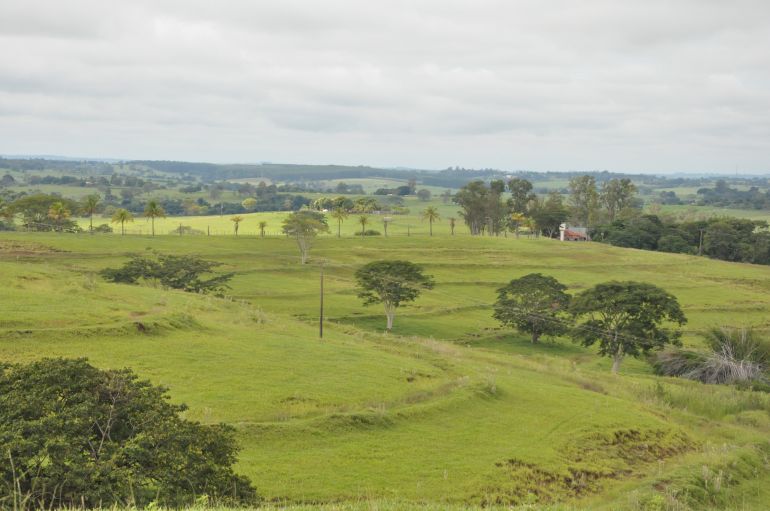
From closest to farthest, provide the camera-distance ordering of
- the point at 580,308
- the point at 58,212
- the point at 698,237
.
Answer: the point at 580,308, the point at 58,212, the point at 698,237

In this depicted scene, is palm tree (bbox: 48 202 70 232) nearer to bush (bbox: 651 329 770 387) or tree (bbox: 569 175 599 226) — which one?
bush (bbox: 651 329 770 387)

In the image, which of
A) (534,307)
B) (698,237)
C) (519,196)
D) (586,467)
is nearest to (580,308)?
(534,307)

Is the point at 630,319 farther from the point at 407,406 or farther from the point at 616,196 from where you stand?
the point at 616,196

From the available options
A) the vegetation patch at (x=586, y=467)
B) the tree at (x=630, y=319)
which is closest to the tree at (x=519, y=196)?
the tree at (x=630, y=319)

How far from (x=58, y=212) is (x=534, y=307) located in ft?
261

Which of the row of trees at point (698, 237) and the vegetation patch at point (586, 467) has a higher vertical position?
the row of trees at point (698, 237)

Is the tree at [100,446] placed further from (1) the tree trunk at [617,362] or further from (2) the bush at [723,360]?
(1) the tree trunk at [617,362]

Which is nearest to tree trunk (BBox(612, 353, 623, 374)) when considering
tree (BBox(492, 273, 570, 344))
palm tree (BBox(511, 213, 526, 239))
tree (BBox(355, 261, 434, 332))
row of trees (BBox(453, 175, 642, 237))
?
tree (BBox(492, 273, 570, 344))

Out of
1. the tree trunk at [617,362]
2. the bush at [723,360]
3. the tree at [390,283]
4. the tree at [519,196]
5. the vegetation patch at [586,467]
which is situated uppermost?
the tree at [519,196]

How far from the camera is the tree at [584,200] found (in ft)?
582

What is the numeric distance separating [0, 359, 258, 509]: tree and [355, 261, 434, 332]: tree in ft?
141

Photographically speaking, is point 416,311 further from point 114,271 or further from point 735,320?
point 735,320

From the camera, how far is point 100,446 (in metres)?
16.1

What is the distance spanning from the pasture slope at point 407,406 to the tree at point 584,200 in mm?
117850
